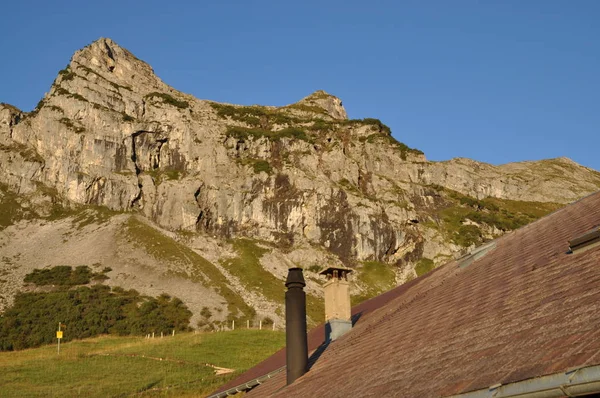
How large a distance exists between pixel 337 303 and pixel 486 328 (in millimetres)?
8323

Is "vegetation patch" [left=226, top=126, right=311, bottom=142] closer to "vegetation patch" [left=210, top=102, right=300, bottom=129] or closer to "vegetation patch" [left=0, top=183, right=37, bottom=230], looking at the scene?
"vegetation patch" [left=210, top=102, right=300, bottom=129]

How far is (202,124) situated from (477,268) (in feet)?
529

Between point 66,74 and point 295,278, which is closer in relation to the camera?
point 295,278

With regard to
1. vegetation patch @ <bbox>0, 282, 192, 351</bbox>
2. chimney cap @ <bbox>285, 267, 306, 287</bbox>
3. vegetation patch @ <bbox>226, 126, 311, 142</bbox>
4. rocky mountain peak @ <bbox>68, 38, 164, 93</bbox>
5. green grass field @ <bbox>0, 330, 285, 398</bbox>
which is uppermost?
rocky mountain peak @ <bbox>68, 38, 164, 93</bbox>

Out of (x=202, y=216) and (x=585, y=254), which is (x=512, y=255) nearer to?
(x=585, y=254)

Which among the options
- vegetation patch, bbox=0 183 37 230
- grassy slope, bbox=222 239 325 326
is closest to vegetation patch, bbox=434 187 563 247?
grassy slope, bbox=222 239 325 326

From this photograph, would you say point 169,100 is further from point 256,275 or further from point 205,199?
point 256,275

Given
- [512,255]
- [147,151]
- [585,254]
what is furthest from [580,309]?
[147,151]

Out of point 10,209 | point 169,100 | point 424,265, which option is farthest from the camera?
point 169,100

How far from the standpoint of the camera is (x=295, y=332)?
1411cm

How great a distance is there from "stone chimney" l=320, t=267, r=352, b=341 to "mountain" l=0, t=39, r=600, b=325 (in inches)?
3687

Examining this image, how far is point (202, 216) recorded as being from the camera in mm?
150375

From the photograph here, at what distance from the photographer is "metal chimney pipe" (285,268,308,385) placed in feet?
45.4

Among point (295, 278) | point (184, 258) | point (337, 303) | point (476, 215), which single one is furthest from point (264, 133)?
point (295, 278)
